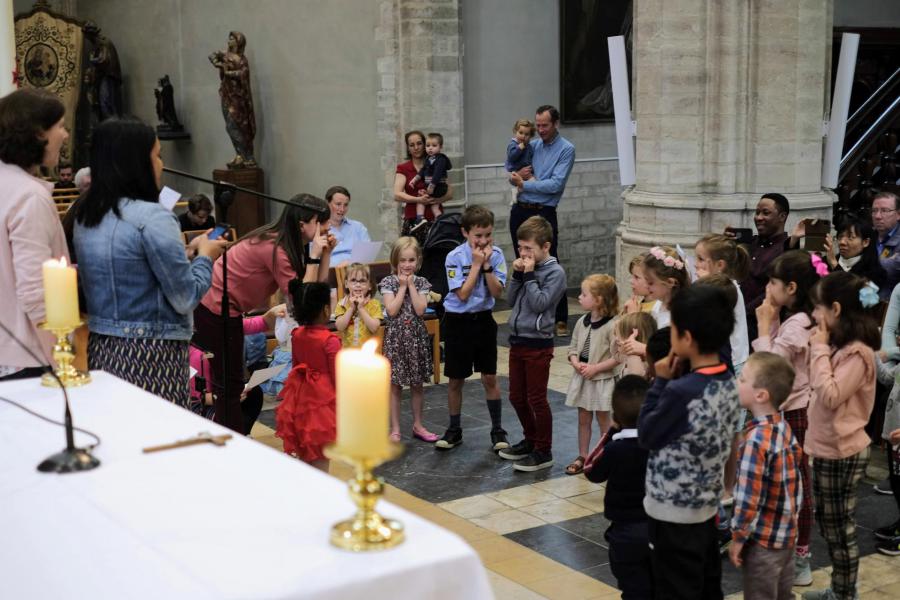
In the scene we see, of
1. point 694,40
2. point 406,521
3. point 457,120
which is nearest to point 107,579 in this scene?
point 406,521

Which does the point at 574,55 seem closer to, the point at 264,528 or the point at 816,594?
the point at 816,594

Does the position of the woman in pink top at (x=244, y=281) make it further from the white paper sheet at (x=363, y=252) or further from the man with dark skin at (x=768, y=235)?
the man with dark skin at (x=768, y=235)

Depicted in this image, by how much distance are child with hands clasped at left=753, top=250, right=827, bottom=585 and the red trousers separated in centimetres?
158

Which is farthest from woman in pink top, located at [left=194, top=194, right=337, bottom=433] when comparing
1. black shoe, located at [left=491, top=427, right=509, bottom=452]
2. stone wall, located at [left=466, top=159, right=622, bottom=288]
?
stone wall, located at [left=466, top=159, right=622, bottom=288]

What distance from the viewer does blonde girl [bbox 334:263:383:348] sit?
690 centimetres

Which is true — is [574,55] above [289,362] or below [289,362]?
above

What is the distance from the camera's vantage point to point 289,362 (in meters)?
7.23

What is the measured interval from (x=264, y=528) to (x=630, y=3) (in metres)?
12.2

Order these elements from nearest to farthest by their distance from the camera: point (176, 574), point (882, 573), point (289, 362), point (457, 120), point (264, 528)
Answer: point (176, 574)
point (264, 528)
point (882, 573)
point (289, 362)
point (457, 120)

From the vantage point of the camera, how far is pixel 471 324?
6973mm

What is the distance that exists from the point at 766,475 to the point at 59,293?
231 cm

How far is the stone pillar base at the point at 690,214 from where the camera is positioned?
890cm

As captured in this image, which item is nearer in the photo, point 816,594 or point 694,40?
point 816,594

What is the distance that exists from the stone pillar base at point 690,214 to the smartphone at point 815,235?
194 cm
